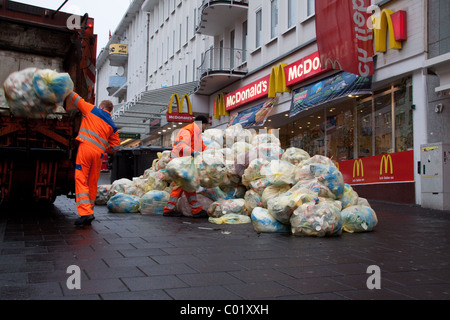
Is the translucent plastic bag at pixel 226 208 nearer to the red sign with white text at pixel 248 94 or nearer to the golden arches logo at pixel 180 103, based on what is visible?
the red sign with white text at pixel 248 94

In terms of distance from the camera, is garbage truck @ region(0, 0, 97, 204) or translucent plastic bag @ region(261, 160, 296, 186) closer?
translucent plastic bag @ region(261, 160, 296, 186)

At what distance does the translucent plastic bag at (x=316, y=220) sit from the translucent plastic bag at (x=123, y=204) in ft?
12.0

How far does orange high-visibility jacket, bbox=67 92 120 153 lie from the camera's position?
6105 mm

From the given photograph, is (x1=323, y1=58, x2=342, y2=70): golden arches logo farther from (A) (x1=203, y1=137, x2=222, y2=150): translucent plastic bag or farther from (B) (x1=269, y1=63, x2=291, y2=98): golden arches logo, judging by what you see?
(A) (x1=203, y1=137, x2=222, y2=150): translucent plastic bag

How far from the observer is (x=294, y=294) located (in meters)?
2.80

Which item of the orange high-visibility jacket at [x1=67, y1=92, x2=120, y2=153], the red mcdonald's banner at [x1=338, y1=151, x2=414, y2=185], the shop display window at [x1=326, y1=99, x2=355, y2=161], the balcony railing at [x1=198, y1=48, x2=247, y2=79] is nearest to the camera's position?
the orange high-visibility jacket at [x1=67, y1=92, x2=120, y2=153]

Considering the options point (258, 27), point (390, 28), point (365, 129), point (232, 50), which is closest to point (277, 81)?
point (258, 27)

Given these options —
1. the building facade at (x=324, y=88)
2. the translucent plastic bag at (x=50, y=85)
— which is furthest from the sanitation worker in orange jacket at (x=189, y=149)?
the building facade at (x=324, y=88)

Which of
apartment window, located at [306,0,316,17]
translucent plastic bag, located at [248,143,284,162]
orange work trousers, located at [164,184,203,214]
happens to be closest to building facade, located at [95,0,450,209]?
apartment window, located at [306,0,316,17]

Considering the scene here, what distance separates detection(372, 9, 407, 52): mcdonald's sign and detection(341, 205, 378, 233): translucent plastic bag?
617 cm

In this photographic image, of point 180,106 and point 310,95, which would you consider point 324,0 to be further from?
point 180,106

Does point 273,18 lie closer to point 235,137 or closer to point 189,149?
point 235,137

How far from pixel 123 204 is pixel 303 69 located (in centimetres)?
879

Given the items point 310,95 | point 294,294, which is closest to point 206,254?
point 294,294
